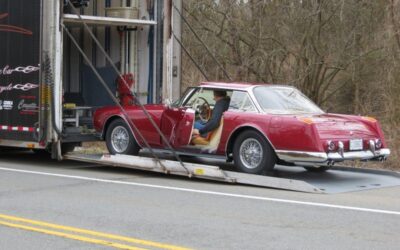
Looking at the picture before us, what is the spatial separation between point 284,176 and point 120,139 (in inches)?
132

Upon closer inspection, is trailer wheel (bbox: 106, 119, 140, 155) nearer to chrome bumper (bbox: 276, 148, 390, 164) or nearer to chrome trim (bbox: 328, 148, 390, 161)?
chrome bumper (bbox: 276, 148, 390, 164)

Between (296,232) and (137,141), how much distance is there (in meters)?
5.83

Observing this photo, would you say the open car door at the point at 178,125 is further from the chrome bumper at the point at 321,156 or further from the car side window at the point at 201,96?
the chrome bumper at the point at 321,156

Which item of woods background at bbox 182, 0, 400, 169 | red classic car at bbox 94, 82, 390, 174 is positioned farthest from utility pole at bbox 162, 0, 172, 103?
woods background at bbox 182, 0, 400, 169

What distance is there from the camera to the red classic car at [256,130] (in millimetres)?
10852

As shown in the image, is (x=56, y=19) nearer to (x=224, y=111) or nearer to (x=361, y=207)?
(x=224, y=111)

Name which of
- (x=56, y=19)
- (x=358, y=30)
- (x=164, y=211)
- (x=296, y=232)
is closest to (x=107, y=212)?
(x=164, y=211)

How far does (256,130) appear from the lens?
37.5ft

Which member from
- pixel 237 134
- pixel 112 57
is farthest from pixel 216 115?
pixel 112 57

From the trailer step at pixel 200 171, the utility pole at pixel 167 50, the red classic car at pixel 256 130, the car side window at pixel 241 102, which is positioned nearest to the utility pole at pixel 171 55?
the utility pole at pixel 167 50

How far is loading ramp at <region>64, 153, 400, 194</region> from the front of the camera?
1076cm

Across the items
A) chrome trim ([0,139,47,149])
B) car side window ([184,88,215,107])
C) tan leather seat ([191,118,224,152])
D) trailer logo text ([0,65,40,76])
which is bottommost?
chrome trim ([0,139,47,149])

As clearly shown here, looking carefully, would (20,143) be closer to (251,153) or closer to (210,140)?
(210,140)

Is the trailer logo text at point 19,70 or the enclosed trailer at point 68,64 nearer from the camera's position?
the enclosed trailer at point 68,64
